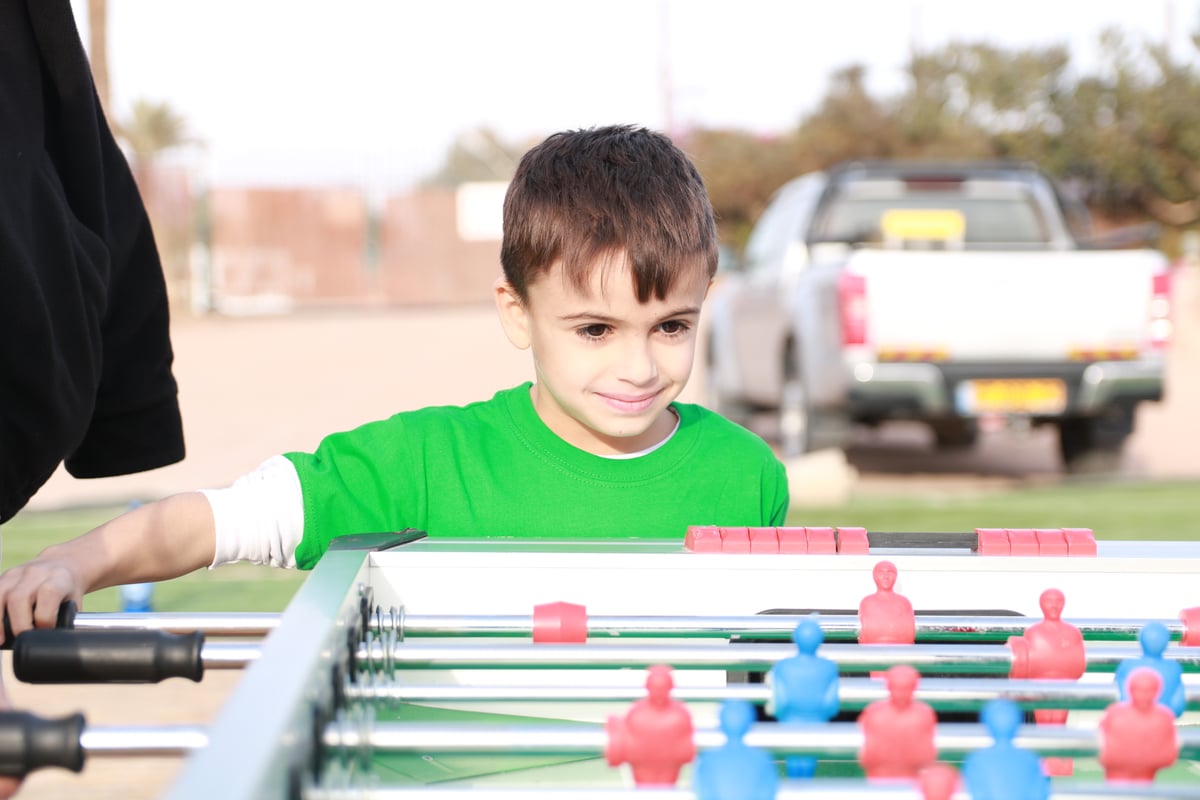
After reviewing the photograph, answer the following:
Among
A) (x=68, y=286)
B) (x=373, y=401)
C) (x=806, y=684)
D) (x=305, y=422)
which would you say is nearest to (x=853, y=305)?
(x=305, y=422)

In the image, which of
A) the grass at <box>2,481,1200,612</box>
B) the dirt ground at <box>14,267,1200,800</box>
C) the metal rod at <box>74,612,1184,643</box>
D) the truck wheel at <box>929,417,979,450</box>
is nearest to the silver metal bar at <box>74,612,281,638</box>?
the metal rod at <box>74,612,1184,643</box>

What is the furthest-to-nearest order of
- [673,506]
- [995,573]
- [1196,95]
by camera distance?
[1196,95], [673,506], [995,573]

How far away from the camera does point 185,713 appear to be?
422cm

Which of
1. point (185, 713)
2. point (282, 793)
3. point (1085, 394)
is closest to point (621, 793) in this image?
point (282, 793)

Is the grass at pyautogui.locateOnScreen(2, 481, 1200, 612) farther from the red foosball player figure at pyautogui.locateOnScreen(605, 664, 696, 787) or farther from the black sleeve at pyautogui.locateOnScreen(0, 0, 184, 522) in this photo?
the red foosball player figure at pyautogui.locateOnScreen(605, 664, 696, 787)

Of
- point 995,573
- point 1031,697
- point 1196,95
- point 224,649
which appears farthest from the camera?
point 1196,95

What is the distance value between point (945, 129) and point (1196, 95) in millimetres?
5179

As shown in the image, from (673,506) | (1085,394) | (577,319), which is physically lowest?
(1085,394)

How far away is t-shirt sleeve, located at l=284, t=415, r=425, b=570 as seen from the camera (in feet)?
7.22

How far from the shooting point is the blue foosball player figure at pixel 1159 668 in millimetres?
1422

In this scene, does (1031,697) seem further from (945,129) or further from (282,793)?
(945,129)

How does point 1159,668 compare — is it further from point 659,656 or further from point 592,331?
point 592,331

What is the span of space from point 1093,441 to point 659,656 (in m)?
8.80

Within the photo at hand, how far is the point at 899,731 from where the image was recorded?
1.27 metres
